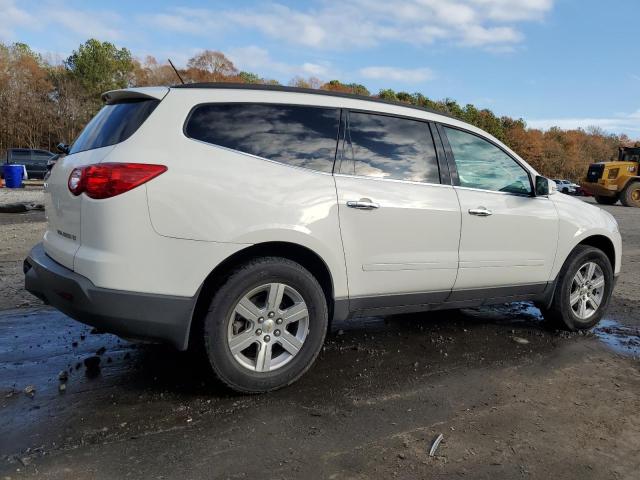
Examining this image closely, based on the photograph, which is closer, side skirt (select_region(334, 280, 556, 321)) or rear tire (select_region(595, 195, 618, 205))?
side skirt (select_region(334, 280, 556, 321))

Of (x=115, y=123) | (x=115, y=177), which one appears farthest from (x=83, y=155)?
(x=115, y=177)

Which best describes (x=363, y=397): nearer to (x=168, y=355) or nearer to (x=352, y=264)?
(x=352, y=264)

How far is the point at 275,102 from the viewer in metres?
3.48

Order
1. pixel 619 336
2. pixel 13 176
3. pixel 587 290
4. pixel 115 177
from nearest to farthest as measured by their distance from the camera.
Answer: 1. pixel 115 177
2. pixel 619 336
3. pixel 587 290
4. pixel 13 176

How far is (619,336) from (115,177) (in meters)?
4.51

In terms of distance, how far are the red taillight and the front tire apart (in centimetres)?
74

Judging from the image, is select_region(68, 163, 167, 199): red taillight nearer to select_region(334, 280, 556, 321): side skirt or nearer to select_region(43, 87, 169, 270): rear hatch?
select_region(43, 87, 169, 270): rear hatch

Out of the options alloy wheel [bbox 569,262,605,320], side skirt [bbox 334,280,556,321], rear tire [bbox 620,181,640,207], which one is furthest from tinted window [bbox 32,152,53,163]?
alloy wheel [bbox 569,262,605,320]

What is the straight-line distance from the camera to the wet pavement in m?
2.57

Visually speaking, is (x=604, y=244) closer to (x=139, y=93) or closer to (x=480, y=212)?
(x=480, y=212)

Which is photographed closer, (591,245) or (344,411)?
(344,411)

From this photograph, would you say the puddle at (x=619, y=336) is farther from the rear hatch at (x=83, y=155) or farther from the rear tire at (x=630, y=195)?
the rear tire at (x=630, y=195)

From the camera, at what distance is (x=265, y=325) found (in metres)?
3.27

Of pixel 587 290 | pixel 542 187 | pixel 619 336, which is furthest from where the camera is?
pixel 587 290
